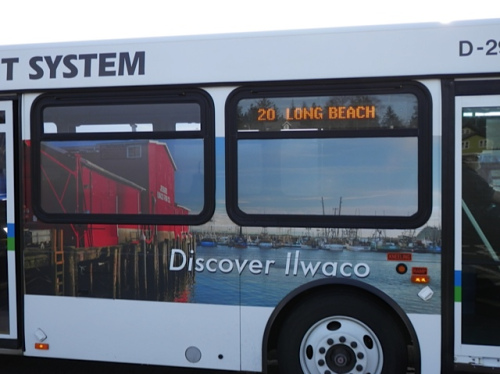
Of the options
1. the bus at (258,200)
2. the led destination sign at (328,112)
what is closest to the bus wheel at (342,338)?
the bus at (258,200)

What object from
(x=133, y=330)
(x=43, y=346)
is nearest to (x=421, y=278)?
(x=133, y=330)

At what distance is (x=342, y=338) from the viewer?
150 inches

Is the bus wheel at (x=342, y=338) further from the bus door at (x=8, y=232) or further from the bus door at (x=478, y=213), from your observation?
the bus door at (x=8, y=232)

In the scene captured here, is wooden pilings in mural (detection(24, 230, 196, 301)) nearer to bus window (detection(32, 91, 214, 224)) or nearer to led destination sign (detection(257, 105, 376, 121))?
bus window (detection(32, 91, 214, 224))

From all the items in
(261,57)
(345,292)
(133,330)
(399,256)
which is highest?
(261,57)

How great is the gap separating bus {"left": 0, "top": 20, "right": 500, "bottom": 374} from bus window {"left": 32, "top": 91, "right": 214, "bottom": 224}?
1 centimetres

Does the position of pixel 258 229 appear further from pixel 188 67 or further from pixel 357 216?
pixel 188 67

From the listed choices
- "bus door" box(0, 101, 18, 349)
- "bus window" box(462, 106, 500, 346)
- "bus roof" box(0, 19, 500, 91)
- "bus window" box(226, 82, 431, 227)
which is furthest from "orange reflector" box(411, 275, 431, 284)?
"bus door" box(0, 101, 18, 349)

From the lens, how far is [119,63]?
4.04 m

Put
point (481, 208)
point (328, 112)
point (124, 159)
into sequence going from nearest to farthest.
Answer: point (481, 208) < point (328, 112) < point (124, 159)

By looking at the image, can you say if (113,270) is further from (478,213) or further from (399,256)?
(478,213)

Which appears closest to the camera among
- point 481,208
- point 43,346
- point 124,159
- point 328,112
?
point 481,208

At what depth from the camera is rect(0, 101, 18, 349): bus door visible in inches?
167

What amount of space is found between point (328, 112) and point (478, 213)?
1313 millimetres
